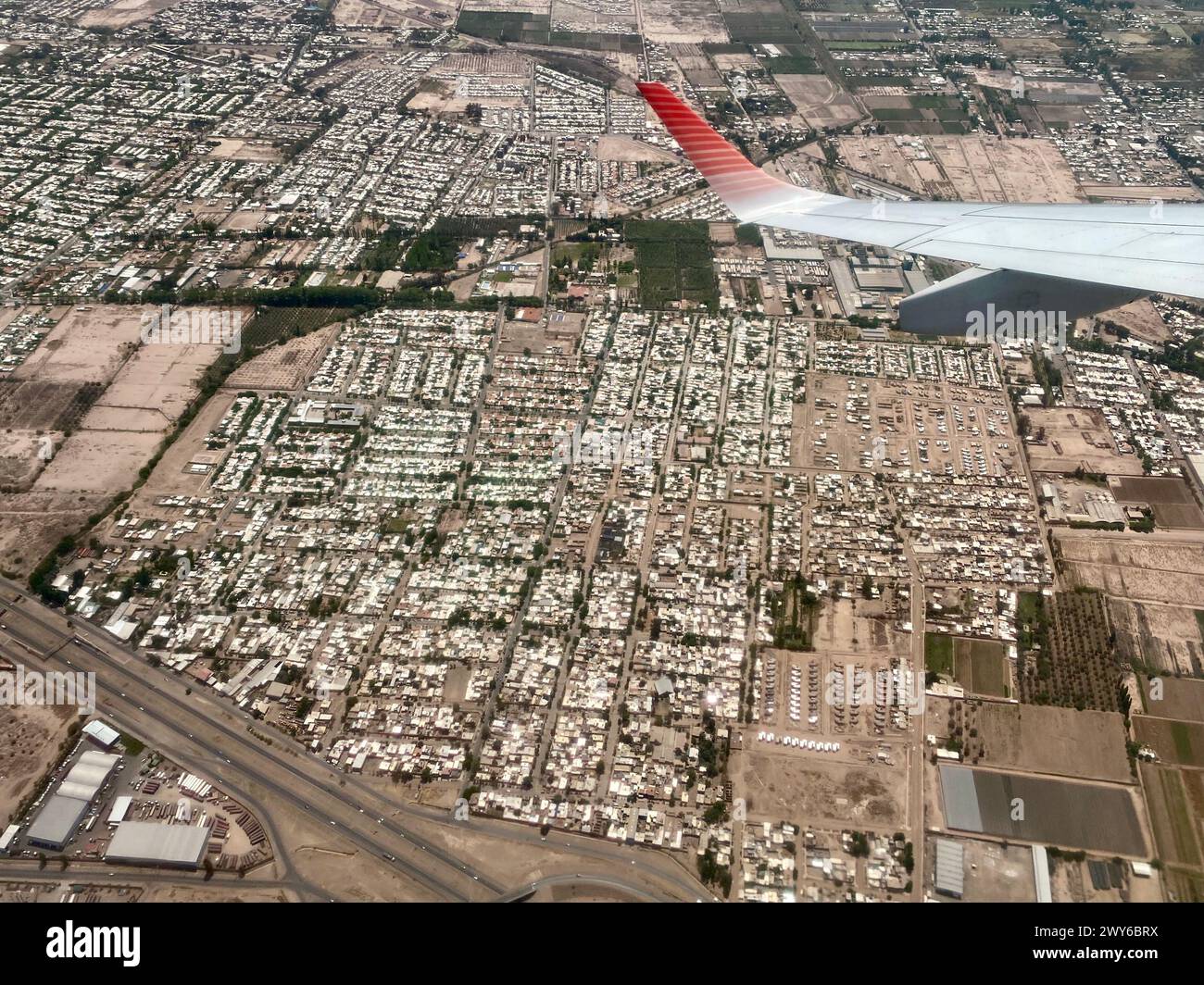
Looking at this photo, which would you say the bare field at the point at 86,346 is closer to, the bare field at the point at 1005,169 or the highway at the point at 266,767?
the highway at the point at 266,767

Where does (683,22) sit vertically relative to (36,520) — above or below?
above

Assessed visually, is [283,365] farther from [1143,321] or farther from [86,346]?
[1143,321]

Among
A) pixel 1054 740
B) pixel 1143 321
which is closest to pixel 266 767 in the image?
pixel 1054 740

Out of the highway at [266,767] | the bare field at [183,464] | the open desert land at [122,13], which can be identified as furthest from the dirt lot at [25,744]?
the open desert land at [122,13]

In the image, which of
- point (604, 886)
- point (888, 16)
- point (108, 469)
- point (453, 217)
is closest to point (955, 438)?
point (604, 886)

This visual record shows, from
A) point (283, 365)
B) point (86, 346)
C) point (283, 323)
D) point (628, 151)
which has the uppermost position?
point (628, 151)

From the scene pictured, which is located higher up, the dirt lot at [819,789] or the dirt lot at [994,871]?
the dirt lot at [819,789]
